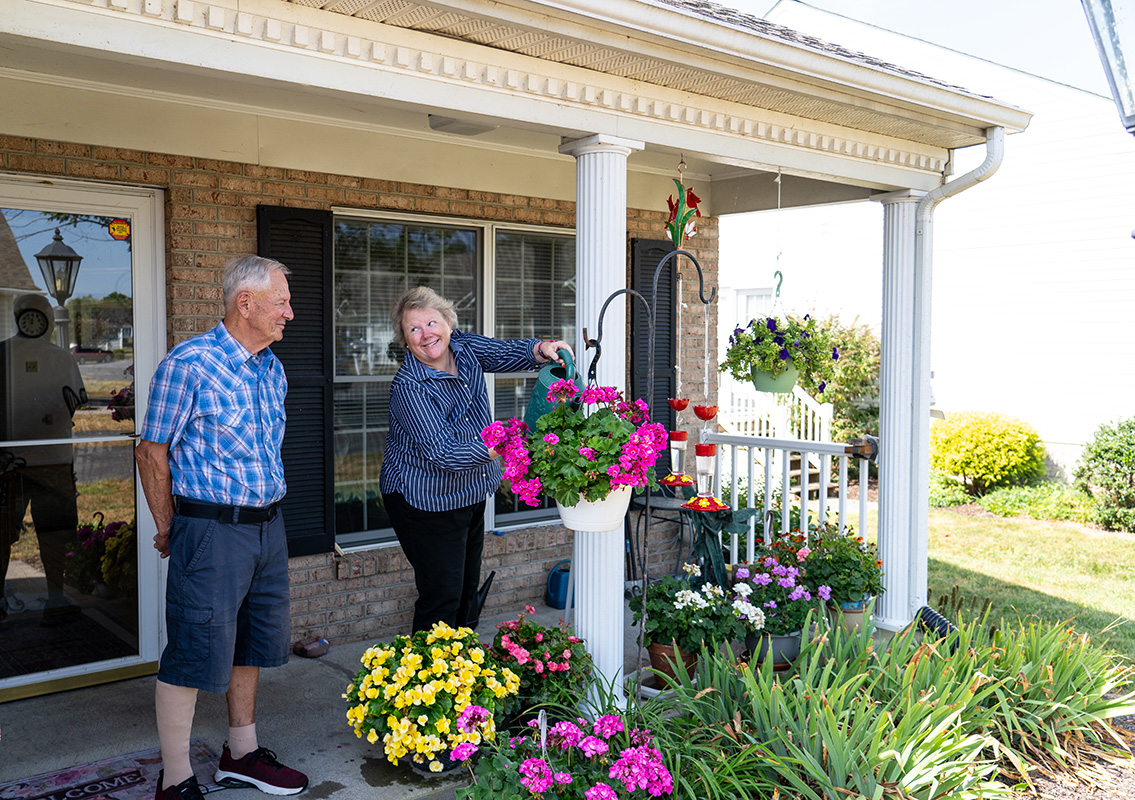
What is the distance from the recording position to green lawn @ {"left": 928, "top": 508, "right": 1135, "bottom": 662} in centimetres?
583

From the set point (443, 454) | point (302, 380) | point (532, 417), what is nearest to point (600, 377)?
point (532, 417)

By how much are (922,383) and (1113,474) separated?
19.3ft

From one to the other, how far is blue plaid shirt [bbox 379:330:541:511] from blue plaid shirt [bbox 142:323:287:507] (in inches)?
21.2

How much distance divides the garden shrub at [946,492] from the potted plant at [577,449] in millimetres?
8393

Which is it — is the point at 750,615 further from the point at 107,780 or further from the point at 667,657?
the point at 107,780

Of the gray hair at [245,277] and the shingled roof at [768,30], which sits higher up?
the shingled roof at [768,30]

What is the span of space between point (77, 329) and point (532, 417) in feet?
7.04

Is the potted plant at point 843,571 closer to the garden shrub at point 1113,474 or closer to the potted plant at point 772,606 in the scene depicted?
the potted plant at point 772,606

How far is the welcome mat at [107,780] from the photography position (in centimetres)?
285

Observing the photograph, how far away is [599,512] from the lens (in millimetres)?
2885

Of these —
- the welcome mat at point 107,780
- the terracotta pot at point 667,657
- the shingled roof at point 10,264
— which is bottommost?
the welcome mat at point 107,780

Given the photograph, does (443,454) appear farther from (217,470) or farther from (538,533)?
(538,533)

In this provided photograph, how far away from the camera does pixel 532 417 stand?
301 cm

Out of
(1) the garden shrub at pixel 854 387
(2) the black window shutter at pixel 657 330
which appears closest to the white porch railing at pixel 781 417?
(1) the garden shrub at pixel 854 387
